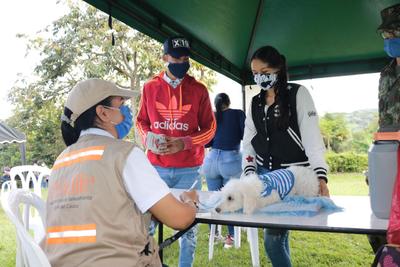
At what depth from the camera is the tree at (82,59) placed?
41.5 feet

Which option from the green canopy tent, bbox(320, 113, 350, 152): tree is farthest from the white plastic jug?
bbox(320, 113, 350, 152): tree

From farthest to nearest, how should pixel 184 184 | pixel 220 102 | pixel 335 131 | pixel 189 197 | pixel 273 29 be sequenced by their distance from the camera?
pixel 335 131 → pixel 273 29 → pixel 220 102 → pixel 184 184 → pixel 189 197

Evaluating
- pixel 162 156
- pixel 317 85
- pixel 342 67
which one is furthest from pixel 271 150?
pixel 317 85

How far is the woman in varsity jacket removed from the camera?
2.02 m

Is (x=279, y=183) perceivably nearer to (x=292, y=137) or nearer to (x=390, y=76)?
(x=292, y=137)

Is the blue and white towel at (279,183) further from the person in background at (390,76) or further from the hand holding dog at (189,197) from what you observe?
the person in background at (390,76)

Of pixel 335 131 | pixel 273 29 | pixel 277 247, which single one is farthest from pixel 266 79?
pixel 335 131

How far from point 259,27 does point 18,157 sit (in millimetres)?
14765

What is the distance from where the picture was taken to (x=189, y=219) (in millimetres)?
1413

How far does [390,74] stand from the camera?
2062mm

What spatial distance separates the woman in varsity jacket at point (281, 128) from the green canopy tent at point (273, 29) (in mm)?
1305

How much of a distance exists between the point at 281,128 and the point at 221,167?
2.19 metres

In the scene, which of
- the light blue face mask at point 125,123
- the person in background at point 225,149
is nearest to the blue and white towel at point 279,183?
the light blue face mask at point 125,123

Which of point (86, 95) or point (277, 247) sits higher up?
point (86, 95)
